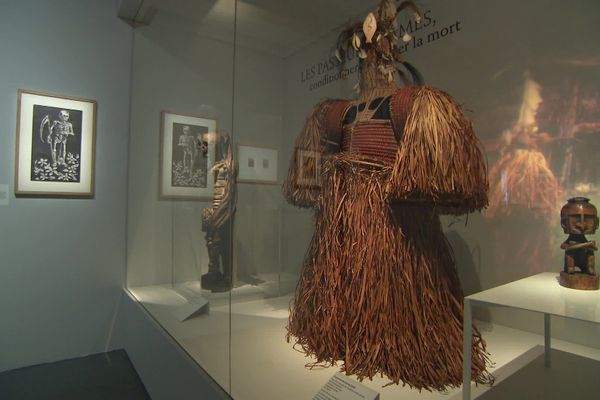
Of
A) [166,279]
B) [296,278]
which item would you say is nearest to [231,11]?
[296,278]

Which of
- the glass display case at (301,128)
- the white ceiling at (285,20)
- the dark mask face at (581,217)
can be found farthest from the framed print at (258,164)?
the dark mask face at (581,217)

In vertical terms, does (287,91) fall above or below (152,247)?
above

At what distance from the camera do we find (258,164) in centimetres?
99

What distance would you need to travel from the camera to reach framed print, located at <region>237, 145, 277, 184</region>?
0.98m

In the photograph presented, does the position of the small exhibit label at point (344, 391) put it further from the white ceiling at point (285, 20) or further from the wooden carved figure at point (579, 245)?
the white ceiling at point (285, 20)

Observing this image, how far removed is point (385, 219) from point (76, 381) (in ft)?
5.90

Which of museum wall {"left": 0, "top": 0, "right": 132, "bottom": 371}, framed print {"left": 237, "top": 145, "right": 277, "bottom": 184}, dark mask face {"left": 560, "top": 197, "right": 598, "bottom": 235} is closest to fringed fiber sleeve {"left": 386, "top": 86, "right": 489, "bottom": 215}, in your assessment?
dark mask face {"left": 560, "top": 197, "right": 598, "bottom": 235}

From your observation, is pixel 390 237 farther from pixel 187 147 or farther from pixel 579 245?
pixel 187 147

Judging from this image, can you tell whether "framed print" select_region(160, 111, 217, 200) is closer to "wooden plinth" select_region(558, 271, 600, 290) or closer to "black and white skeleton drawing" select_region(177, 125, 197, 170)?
"black and white skeleton drawing" select_region(177, 125, 197, 170)

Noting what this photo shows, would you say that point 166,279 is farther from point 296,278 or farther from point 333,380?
point 333,380

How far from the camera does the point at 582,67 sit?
87 centimetres

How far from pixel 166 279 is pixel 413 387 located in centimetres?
137

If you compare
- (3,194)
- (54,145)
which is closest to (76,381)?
(3,194)

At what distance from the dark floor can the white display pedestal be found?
1573 mm
